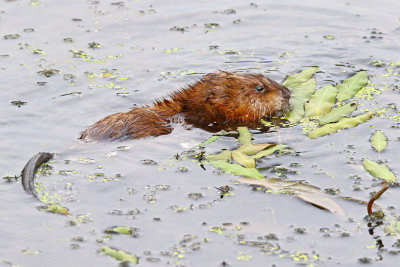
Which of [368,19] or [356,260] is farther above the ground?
[368,19]

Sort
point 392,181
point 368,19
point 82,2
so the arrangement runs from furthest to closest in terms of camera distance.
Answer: point 82,2
point 368,19
point 392,181

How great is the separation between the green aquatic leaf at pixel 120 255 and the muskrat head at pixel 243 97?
3.05 meters

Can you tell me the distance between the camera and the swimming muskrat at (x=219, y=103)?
25.2ft

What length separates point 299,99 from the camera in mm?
8352

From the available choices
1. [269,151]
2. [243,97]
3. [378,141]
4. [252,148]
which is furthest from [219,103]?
[378,141]

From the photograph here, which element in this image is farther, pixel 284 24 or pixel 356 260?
pixel 284 24

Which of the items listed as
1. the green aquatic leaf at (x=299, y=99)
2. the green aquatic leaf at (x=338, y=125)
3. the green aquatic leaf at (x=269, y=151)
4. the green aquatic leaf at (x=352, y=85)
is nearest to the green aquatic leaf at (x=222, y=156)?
the green aquatic leaf at (x=269, y=151)

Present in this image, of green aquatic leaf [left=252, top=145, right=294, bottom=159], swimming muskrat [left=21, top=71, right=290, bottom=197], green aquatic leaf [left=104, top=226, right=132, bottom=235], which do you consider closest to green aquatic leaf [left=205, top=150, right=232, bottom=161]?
green aquatic leaf [left=252, top=145, right=294, bottom=159]

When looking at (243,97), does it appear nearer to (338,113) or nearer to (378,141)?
(338,113)

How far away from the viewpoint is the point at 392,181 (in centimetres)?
632

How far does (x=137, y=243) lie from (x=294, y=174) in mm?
1868

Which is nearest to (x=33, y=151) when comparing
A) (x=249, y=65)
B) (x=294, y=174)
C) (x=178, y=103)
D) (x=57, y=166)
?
(x=57, y=166)

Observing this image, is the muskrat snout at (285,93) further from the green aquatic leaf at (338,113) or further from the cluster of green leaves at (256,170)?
the cluster of green leaves at (256,170)

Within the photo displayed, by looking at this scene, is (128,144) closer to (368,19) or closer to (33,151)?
(33,151)
